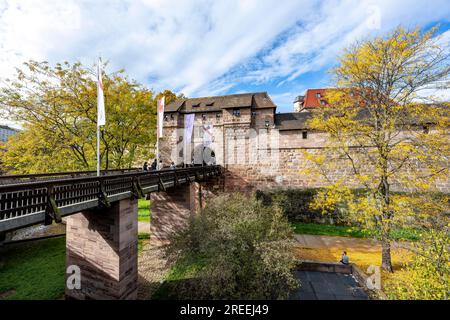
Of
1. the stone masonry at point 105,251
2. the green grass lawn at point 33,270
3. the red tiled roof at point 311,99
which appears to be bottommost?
the green grass lawn at point 33,270

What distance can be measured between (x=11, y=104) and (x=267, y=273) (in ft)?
56.4

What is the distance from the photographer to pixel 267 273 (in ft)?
20.2

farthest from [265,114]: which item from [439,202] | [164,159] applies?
[439,202]

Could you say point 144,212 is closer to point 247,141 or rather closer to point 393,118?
point 247,141

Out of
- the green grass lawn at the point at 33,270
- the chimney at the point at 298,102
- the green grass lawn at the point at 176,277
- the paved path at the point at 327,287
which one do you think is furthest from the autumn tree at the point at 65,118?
the chimney at the point at 298,102

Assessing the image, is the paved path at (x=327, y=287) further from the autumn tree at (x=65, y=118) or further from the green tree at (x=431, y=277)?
the autumn tree at (x=65, y=118)

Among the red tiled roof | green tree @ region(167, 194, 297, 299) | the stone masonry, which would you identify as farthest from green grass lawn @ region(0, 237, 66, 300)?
the red tiled roof

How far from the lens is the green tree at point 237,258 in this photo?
571cm

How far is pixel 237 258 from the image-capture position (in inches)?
247

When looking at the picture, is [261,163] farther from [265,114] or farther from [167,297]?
[167,297]

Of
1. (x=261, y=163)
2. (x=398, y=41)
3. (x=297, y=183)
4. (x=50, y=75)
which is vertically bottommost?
(x=297, y=183)

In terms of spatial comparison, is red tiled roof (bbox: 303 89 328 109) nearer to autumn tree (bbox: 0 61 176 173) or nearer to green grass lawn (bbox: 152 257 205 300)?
autumn tree (bbox: 0 61 176 173)

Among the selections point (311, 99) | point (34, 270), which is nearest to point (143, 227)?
point (34, 270)

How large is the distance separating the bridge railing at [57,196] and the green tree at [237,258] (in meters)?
3.05
